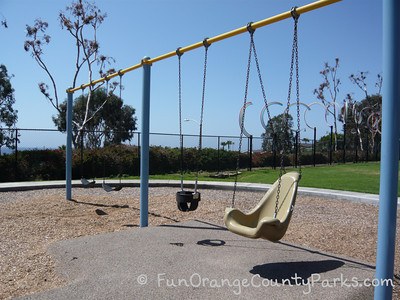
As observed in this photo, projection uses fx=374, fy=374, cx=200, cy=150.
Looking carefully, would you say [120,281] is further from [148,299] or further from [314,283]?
[314,283]

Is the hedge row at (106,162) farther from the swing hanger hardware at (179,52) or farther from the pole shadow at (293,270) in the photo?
the pole shadow at (293,270)

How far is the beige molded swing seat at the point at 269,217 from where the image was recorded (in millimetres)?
3465

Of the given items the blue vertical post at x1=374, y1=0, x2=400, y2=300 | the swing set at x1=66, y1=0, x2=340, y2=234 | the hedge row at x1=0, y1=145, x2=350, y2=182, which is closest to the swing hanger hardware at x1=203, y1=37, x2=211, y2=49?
the swing set at x1=66, y1=0, x2=340, y2=234

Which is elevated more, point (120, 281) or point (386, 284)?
point (386, 284)

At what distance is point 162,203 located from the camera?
315 inches

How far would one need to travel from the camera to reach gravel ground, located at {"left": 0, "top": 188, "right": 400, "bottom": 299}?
3.92 meters

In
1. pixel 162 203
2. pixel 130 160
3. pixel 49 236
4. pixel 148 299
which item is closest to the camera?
pixel 148 299

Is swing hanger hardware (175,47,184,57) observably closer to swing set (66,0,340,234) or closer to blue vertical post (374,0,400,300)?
swing set (66,0,340,234)

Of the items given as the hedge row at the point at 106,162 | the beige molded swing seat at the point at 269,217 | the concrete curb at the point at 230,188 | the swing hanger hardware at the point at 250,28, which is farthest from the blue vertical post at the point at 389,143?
the hedge row at the point at 106,162

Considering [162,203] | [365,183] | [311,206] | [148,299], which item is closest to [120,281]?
[148,299]

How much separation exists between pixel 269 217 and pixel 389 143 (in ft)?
4.82

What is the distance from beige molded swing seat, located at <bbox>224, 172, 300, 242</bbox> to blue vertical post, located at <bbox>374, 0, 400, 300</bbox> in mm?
1026

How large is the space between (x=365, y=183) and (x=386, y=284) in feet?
32.5

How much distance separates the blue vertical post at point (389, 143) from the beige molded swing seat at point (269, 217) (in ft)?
3.37
